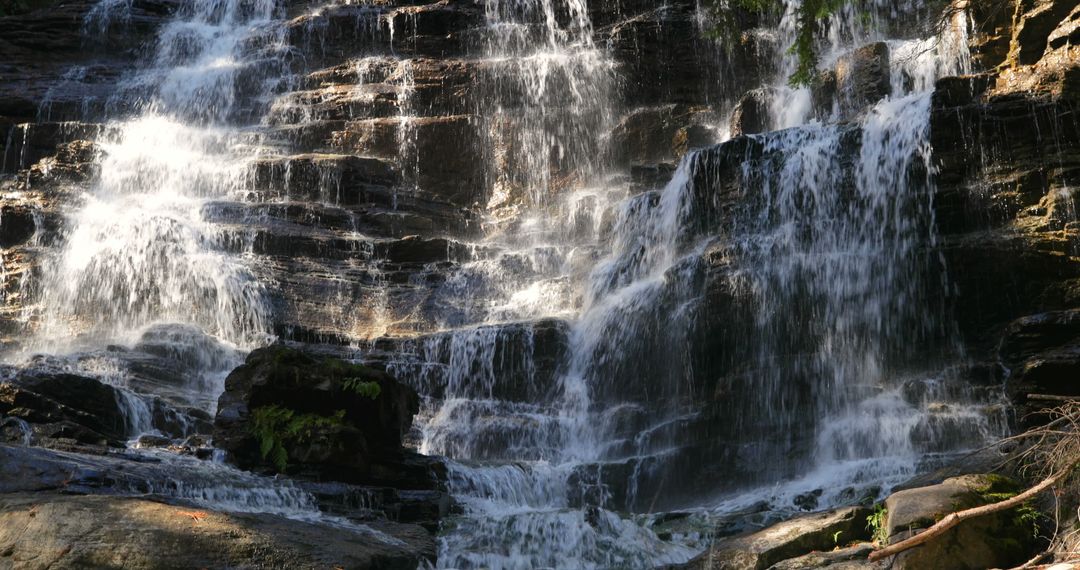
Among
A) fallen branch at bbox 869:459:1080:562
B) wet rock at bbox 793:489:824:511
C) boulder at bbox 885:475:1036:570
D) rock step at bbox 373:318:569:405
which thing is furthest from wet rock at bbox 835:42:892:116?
fallen branch at bbox 869:459:1080:562

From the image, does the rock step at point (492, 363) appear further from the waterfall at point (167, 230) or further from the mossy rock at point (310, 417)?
the mossy rock at point (310, 417)

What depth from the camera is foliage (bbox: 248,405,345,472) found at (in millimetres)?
10891

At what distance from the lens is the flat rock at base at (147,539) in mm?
6914

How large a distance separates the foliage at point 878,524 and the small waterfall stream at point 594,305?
1.98 meters

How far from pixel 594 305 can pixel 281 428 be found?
778 cm

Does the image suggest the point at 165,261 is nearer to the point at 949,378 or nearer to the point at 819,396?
the point at 819,396

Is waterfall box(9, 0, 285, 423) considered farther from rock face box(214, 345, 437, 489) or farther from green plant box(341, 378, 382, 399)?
green plant box(341, 378, 382, 399)

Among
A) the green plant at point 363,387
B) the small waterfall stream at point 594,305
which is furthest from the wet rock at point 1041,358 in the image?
the green plant at point 363,387

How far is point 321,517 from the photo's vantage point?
9.65 metres

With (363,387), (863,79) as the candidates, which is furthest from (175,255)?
(863,79)

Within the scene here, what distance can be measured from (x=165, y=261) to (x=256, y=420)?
10.5 m

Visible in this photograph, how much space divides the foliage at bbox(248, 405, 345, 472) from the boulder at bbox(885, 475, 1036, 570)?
585 centimetres

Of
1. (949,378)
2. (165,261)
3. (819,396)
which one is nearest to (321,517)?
(819,396)

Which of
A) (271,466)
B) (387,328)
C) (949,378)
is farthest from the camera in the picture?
(387,328)
